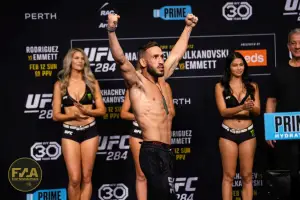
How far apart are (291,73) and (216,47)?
1772 millimetres

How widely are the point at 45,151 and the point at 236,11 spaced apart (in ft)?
9.87

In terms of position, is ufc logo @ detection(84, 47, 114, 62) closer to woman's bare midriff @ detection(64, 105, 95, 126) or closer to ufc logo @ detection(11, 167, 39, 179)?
woman's bare midriff @ detection(64, 105, 95, 126)

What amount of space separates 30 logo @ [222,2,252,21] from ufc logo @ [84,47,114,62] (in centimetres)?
158

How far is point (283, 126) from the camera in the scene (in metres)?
6.10

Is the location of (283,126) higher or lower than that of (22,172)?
higher

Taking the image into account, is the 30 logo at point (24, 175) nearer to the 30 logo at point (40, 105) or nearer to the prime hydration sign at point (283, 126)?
the 30 logo at point (40, 105)

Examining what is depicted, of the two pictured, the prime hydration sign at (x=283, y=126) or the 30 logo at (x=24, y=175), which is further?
the 30 logo at (x=24, y=175)

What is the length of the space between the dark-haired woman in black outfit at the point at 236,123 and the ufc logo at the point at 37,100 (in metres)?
2.20

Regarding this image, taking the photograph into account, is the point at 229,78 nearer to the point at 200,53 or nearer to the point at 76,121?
the point at 200,53

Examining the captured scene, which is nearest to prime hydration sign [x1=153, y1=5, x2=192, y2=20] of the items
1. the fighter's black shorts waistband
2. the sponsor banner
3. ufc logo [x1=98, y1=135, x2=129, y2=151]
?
the sponsor banner

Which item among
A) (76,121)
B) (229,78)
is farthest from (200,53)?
(76,121)

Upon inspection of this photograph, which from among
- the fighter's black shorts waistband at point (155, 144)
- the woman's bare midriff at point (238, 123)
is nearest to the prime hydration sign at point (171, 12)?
the woman's bare midriff at point (238, 123)

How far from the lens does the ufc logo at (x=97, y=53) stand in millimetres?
8172

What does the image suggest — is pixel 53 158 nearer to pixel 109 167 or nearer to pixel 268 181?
pixel 109 167
